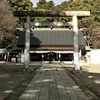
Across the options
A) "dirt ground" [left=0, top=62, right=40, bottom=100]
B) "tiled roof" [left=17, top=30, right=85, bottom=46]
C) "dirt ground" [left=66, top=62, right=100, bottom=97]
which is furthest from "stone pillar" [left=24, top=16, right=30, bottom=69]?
"tiled roof" [left=17, top=30, right=85, bottom=46]

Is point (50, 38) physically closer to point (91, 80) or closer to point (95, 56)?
point (95, 56)

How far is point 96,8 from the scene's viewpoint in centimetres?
5719

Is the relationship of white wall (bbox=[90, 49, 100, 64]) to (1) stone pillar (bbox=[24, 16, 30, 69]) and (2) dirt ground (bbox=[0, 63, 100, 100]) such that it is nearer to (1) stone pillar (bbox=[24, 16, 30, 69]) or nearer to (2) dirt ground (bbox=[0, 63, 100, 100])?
(1) stone pillar (bbox=[24, 16, 30, 69])

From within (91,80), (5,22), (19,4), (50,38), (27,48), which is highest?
(19,4)

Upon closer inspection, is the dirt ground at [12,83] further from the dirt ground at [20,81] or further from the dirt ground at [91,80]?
the dirt ground at [91,80]

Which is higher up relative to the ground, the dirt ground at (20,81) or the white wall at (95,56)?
the white wall at (95,56)

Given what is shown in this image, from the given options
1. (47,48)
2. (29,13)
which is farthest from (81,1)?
(29,13)

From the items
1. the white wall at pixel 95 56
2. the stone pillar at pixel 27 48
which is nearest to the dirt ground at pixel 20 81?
the stone pillar at pixel 27 48

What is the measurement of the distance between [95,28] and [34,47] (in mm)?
15876

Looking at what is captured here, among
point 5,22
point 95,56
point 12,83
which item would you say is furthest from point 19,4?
point 12,83

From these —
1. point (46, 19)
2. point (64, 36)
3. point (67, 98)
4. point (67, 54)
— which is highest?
point (46, 19)

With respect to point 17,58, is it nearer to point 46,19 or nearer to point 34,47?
point 34,47

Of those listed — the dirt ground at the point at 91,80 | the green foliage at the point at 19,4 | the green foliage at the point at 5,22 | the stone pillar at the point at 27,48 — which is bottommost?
the dirt ground at the point at 91,80

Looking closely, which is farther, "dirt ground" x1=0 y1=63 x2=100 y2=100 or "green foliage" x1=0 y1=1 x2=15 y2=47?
"green foliage" x1=0 y1=1 x2=15 y2=47
